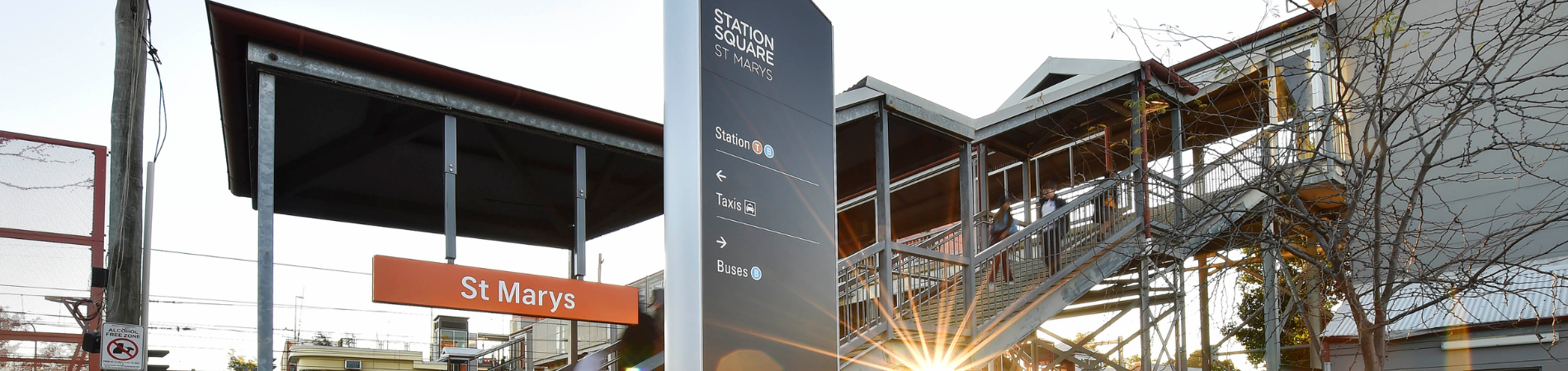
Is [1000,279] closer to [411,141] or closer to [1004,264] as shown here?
[1004,264]

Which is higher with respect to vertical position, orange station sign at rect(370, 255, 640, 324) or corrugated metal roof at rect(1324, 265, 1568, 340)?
orange station sign at rect(370, 255, 640, 324)

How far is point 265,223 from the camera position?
7965 mm

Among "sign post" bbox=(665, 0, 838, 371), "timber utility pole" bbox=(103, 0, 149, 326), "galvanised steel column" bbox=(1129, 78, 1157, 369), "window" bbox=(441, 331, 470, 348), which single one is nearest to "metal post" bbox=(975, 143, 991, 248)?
"galvanised steel column" bbox=(1129, 78, 1157, 369)

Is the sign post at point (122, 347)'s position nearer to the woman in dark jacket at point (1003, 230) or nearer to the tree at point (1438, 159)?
the woman in dark jacket at point (1003, 230)

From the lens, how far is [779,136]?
4816 millimetres

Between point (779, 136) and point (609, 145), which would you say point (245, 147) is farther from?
point (779, 136)

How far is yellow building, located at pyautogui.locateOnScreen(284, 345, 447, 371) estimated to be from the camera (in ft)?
109

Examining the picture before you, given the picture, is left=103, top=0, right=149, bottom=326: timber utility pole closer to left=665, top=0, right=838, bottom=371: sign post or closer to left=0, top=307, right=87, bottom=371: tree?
left=0, top=307, right=87, bottom=371: tree

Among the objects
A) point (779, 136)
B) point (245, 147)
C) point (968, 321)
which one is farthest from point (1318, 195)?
point (245, 147)

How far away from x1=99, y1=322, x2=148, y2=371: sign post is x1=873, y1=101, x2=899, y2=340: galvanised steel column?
7131mm

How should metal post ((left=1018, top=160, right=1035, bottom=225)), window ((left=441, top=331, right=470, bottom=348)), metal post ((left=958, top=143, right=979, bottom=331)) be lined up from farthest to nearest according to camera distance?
window ((left=441, top=331, right=470, bottom=348)) → metal post ((left=1018, top=160, right=1035, bottom=225)) → metal post ((left=958, top=143, right=979, bottom=331))

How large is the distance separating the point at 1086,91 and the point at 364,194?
9.96m

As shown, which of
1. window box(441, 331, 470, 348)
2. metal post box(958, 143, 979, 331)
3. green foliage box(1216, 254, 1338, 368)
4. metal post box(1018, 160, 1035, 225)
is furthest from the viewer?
window box(441, 331, 470, 348)

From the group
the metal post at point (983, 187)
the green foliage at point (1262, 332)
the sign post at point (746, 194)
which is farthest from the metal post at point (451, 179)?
the green foliage at point (1262, 332)
